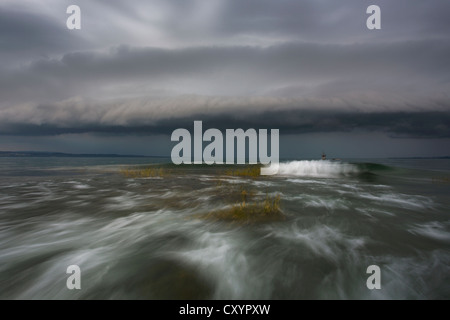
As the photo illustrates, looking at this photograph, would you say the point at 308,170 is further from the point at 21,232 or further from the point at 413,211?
the point at 21,232

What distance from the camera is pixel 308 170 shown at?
32531 millimetres

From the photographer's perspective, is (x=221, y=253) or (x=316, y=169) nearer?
(x=221, y=253)

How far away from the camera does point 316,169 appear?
32.4 m

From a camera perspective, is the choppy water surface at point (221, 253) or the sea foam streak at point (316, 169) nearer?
the choppy water surface at point (221, 253)

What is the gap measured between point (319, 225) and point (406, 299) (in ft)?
13.0

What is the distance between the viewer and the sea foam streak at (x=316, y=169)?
3071 centimetres

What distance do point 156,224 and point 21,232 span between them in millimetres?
4172

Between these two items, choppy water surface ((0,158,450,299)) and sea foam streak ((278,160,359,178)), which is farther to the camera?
sea foam streak ((278,160,359,178))

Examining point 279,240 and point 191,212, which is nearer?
point 279,240

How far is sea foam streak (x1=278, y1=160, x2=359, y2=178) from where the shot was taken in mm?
30706

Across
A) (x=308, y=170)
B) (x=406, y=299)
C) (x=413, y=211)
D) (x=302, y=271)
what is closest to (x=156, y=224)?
(x=302, y=271)
